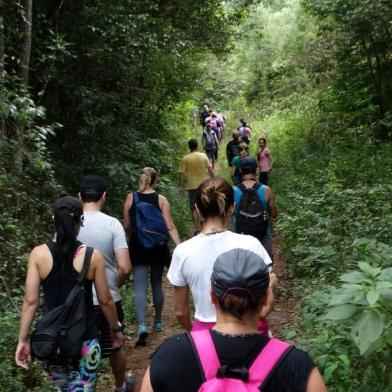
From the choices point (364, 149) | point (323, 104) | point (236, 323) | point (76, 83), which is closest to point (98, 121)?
point (76, 83)

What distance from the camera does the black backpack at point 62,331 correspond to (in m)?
3.16

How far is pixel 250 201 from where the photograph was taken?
5.94 metres

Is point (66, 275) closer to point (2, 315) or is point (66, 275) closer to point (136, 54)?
point (2, 315)

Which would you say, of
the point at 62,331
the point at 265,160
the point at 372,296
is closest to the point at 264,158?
the point at 265,160

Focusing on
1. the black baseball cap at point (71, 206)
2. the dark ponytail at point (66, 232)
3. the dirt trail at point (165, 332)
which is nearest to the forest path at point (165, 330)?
the dirt trail at point (165, 332)

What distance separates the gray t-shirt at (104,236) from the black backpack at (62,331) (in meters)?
1.00

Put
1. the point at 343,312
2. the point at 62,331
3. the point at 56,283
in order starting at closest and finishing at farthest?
1. the point at 343,312
2. the point at 62,331
3. the point at 56,283

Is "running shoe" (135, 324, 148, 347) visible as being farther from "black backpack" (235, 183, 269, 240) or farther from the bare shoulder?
the bare shoulder

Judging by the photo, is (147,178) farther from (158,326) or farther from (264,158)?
(264,158)

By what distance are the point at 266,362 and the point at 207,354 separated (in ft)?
0.66

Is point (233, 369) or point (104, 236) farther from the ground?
point (104, 236)

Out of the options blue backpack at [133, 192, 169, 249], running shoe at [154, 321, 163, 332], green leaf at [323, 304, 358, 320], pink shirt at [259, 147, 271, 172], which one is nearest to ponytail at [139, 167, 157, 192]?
blue backpack at [133, 192, 169, 249]

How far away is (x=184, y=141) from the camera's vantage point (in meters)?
20.8

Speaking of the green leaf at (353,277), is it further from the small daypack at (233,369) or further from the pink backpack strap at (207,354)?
the pink backpack strap at (207,354)
